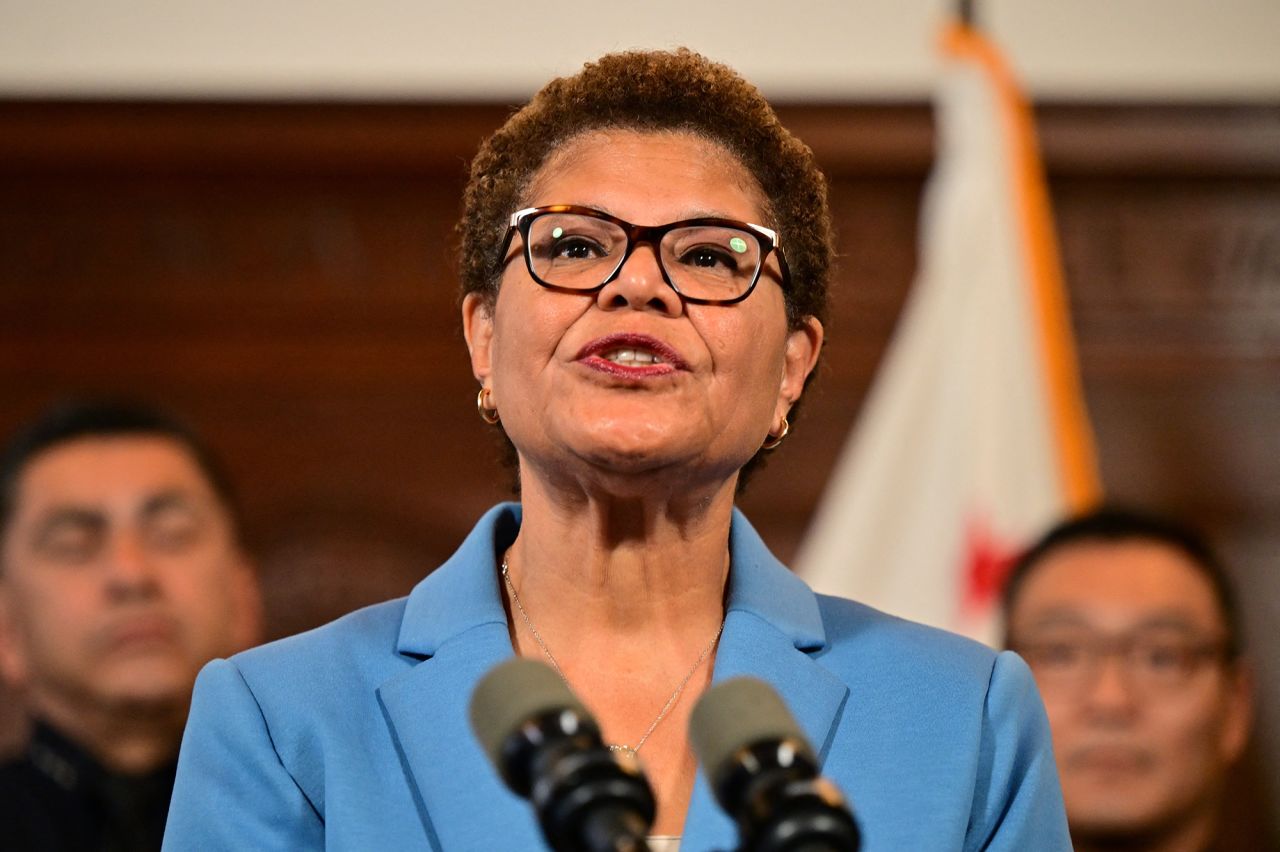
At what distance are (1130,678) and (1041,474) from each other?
97 cm

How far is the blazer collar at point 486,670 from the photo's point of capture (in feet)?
4.72

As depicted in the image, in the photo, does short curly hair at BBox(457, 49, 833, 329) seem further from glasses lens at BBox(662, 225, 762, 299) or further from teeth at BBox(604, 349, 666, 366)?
teeth at BBox(604, 349, 666, 366)

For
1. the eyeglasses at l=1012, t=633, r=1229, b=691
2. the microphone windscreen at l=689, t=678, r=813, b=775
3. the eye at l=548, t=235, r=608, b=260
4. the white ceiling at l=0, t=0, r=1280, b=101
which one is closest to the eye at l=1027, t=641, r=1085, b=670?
the eyeglasses at l=1012, t=633, r=1229, b=691

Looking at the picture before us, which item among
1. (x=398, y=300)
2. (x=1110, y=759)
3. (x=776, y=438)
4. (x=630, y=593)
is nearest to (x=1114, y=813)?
(x=1110, y=759)

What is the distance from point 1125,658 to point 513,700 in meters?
1.81

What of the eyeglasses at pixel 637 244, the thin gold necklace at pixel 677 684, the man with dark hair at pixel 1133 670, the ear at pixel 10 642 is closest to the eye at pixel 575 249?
the eyeglasses at pixel 637 244

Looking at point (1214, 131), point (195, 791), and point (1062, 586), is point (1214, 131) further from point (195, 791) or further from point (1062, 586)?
point (195, 791)

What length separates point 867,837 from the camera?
4.83ft

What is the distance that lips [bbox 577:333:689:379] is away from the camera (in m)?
1.53

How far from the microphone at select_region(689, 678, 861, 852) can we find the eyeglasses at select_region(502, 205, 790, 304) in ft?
1.81

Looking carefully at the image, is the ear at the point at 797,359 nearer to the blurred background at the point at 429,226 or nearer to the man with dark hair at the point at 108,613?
the man with dark hair at the point at 108,613

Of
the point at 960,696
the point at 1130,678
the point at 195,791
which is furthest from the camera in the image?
the point at 1130,678

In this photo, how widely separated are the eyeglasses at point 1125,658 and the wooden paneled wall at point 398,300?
110 centimetres

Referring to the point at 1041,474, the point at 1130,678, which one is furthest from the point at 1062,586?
the point at 1041,474
